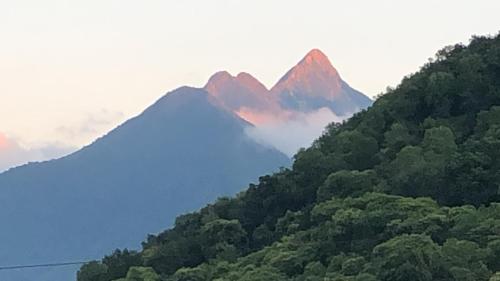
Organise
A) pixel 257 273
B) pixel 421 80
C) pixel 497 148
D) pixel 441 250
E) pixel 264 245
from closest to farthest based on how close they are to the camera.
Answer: pixel 441 250 < pixel 257 273 < pixel 497 148 < pixel 264 245 < pixel 421 80

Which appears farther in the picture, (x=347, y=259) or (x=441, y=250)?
(x=347, y=259)

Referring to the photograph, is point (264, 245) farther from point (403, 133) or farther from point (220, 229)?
point (403, 133)

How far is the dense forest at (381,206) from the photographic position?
100ft

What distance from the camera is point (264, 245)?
41344 mm

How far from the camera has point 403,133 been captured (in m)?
42.5

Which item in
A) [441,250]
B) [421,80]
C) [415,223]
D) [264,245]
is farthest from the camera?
[421,80]

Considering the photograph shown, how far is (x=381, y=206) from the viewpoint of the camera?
34406 millimetres

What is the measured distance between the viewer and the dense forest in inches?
1202

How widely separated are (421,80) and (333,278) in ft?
54.4

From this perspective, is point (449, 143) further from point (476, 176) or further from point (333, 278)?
point (333, 278)

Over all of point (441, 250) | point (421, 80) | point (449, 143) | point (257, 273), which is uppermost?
point (421, 80)

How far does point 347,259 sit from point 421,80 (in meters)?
15.0

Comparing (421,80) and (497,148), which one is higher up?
(421,80)

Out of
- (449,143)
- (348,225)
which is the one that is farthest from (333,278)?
(449,143)
